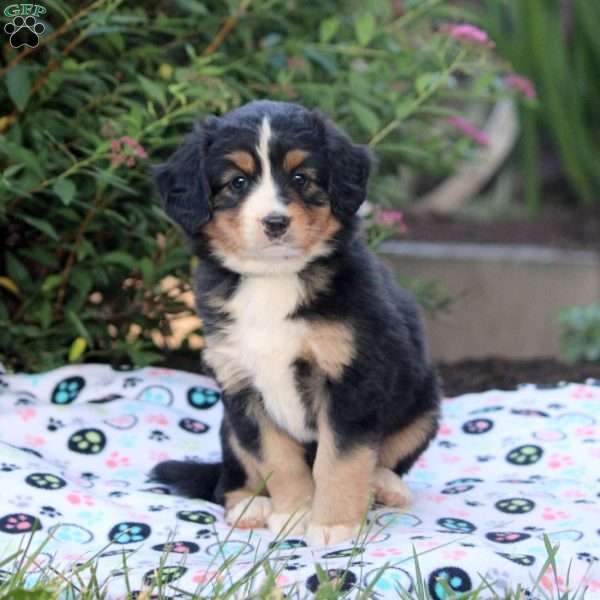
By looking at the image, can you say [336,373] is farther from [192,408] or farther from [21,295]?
[21,295]

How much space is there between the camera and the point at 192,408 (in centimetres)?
520

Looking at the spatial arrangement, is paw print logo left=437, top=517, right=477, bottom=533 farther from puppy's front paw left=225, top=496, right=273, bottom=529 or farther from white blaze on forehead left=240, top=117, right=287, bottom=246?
white blaze on forehead left=240, top=117, right=287, bottom=246

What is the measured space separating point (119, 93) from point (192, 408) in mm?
1382

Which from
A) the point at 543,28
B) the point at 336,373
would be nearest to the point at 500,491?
the point at 336,373

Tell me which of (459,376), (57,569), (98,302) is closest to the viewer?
(57,569)

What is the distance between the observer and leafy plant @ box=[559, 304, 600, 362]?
6.96 meters

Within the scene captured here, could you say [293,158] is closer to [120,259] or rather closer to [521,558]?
[521,558]

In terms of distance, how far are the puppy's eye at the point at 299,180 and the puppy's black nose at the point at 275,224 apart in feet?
0.53

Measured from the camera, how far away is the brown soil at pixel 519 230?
9125 millimetres

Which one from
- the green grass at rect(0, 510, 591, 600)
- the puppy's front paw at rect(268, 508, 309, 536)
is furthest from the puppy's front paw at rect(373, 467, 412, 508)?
the green grass at rect(0, 510, 591, 600)

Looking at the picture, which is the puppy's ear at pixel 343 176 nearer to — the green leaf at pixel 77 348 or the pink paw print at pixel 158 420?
the pink paw print at pixel 158 420

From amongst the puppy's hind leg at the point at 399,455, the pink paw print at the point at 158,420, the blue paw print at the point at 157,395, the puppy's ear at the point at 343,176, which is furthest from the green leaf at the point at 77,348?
the puppy's ear at the point at 343,176

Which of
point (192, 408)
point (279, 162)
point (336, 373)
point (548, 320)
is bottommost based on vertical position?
point (548, 320)

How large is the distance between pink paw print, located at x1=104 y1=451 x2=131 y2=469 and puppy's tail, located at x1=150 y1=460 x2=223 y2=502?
296 mm
